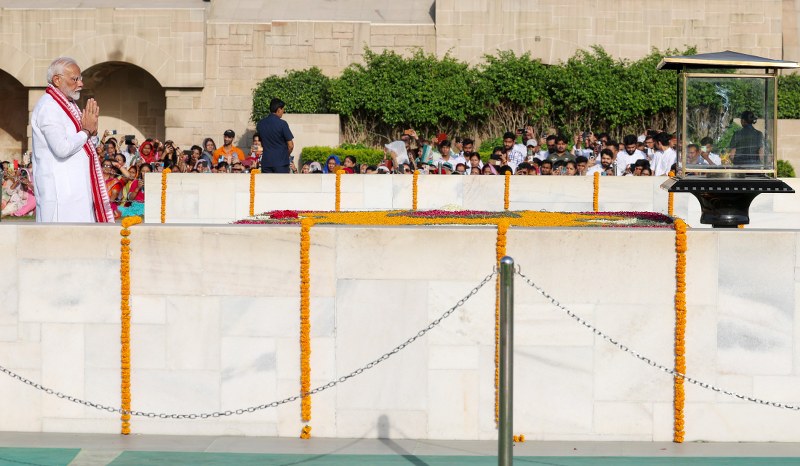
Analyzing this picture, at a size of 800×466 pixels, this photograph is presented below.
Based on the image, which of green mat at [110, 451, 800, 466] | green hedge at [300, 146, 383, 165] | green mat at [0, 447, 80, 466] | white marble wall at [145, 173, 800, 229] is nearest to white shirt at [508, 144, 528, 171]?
white marble wall at [145, 173, 800, 229]

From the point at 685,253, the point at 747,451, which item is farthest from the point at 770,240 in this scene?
the point at 747,451

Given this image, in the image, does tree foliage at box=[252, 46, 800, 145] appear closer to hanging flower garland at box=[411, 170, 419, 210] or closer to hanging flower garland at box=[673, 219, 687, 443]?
hanging flower garland at box=[411, 170, 419, 210]

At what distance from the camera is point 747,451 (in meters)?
9.64

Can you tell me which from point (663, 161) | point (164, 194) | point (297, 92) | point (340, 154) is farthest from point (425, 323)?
point (297, 92)

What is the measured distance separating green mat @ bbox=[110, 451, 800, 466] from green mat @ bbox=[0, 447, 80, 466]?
349mm

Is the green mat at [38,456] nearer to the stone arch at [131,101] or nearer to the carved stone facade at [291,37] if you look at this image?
the carved stone facade at [291,37]

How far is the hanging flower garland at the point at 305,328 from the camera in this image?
984 cm

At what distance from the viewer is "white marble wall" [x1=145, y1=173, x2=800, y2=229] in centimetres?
1939

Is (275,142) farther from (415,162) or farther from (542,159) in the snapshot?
Answer: (542,159)

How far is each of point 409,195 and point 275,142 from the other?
2358 millimetres

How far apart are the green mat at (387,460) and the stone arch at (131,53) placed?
2288cm

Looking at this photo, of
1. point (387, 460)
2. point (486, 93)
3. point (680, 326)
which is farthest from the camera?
point (486, 93)

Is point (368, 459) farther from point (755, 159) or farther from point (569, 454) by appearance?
point (755, 159)

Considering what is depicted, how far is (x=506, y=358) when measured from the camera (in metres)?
8.06
